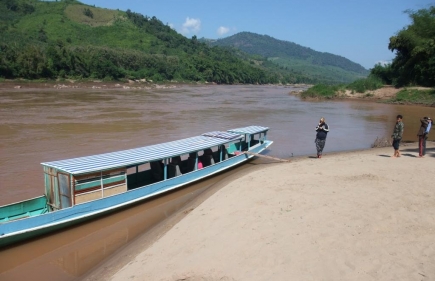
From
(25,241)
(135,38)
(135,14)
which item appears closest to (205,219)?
(25,241)

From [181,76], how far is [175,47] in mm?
40656

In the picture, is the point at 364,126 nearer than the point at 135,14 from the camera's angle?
Yes

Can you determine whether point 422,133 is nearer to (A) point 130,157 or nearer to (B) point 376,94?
(A) point 130,157

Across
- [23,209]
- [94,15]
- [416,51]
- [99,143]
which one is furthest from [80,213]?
[94,15]

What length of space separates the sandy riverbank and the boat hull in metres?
1.66

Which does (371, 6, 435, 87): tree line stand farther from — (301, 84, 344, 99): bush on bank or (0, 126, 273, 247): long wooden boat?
Answer: (0, 126, 273, 247): long wooden boat

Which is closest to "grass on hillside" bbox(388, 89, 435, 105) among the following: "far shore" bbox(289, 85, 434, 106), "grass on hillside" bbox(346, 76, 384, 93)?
"far shore" bbox(289, 85, 434, 106)

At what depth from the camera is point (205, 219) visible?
7965 mm

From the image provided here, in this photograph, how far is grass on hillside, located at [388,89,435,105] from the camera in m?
40.4

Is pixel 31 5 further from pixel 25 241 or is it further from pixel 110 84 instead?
pixel 25 241

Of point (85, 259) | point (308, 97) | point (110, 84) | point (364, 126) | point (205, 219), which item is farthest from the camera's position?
point (110, 84)

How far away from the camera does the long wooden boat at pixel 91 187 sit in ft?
25.5

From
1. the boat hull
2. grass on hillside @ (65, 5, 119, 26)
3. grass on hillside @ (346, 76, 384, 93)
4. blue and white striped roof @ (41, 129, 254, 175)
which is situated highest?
grass on hillside @ (65, 5, 119, 26)

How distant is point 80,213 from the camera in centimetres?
840
